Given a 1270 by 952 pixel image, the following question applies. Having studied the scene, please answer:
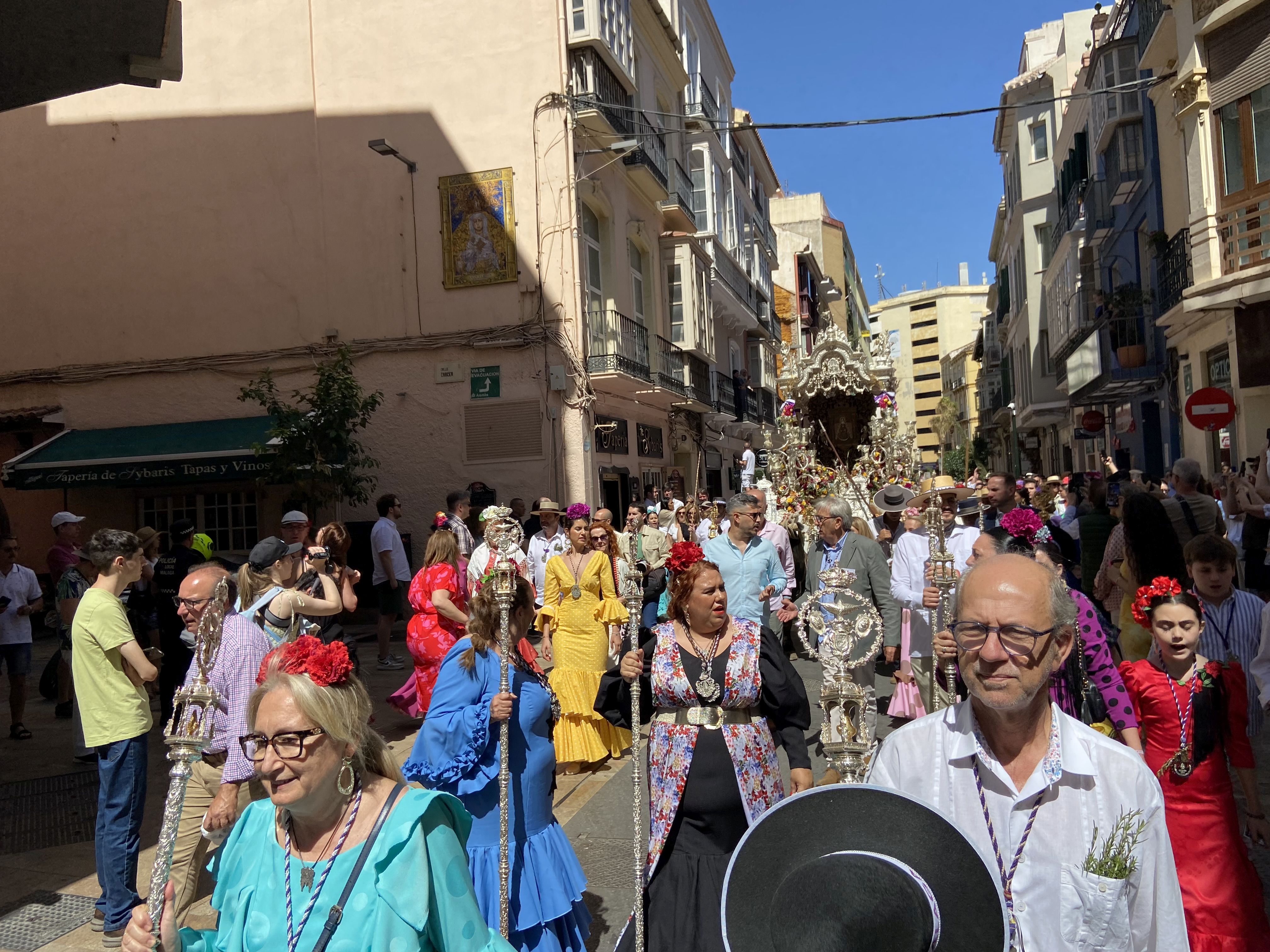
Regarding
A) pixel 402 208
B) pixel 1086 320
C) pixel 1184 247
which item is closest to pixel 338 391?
pixel 402 208

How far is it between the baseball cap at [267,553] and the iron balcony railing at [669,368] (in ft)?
49.9

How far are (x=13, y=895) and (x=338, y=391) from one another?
10832mm

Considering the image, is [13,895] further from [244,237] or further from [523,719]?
[244,237]

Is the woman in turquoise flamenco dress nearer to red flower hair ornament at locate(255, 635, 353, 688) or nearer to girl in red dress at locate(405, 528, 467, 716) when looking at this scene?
red flower hair ornament at locate(255, 635, 353, 688)

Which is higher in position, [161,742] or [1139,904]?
[1139,904]

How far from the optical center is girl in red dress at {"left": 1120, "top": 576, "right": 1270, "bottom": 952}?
12.3 feet

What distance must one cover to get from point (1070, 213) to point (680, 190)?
11838mm

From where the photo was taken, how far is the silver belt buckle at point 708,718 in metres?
3.99

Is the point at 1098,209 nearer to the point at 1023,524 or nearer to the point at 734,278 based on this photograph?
the point at 734,278

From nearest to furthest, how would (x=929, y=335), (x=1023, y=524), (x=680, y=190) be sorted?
1. (x=1023, y=524)
2. (x=680, y=190)
3. (x=929, y=335)

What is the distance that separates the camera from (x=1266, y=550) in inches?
388

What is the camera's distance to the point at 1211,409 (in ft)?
36.8

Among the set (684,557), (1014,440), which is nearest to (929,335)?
(1014,440)

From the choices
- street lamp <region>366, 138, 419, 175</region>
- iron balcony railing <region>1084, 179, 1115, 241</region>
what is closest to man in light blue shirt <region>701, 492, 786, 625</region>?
street lamp <region>366, 138, 419, 175</region>
